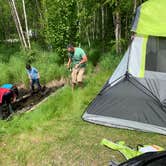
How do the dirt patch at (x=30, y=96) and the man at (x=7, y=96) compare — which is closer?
the man at (x=7, y=96)

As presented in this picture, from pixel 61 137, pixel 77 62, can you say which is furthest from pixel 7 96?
pixel 61 137

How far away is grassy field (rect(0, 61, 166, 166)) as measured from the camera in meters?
6.11

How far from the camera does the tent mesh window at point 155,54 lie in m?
7.42

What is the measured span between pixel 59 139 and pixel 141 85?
192 centimetres

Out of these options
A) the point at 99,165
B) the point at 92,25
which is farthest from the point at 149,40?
the point at 92,25

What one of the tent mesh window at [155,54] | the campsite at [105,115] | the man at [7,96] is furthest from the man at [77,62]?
the tent mesh window at [155,54]

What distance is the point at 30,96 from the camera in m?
11.2

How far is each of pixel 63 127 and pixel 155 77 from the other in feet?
6.75

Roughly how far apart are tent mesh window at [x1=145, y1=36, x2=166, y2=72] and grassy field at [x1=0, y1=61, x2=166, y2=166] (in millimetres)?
1421

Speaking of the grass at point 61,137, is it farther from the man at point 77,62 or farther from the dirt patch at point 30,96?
the dirt patch at point 30,96

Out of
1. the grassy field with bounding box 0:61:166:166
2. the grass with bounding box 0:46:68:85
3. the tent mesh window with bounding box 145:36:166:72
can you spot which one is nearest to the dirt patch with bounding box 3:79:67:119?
the grass with bounding box 0:46:68:85

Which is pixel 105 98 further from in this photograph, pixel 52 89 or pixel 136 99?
pixel 52 89

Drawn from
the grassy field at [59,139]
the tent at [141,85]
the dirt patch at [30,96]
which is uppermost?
the tent at [141,85]

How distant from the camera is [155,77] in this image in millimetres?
7285
